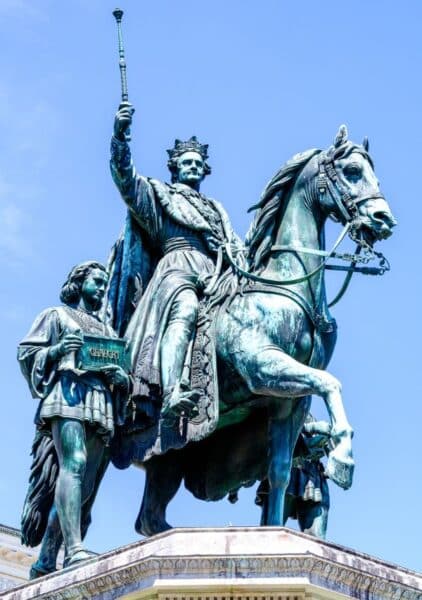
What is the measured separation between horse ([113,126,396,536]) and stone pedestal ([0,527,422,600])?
2302 millimetres

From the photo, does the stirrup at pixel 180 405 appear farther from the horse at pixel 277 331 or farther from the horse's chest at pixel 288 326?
the horse's chest at pixel 288 326

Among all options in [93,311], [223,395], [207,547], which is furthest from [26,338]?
[207,547]

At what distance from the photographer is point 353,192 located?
1812 cm

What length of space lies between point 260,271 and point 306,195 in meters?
0.92

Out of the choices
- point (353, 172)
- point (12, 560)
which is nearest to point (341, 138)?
point (353, 172)

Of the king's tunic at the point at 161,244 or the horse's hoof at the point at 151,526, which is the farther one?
the horse's hoof at the point at 151,526

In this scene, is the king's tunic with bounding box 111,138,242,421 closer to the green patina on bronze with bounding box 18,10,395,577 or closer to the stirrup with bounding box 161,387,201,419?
the green patina on bronze with bounding box 18,10,395,577

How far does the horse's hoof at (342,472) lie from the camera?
16312 millimetres

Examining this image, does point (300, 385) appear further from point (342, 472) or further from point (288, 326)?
point (342, 472)

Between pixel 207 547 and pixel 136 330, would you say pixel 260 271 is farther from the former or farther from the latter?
pixel 207 547

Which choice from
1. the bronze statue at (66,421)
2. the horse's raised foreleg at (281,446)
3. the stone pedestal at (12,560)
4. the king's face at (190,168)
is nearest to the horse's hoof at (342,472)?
the horse's raised foreleg at (281,446)

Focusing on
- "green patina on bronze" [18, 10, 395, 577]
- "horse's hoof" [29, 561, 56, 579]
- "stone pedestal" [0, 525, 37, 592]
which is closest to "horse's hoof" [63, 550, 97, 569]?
"green patina on bronze" [18, 10, 395, 577]

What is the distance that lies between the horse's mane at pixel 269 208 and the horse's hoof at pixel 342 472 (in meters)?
2.90

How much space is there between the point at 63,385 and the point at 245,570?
381 cm
